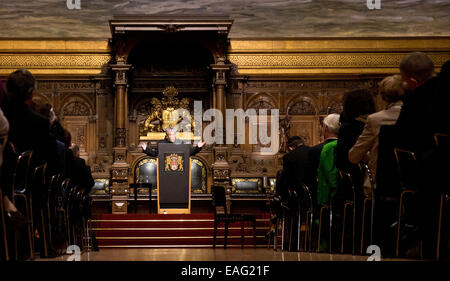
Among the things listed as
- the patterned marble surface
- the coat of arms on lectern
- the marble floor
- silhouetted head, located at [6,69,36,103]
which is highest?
the patterned marble surface

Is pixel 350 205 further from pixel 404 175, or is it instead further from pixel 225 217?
pixel 225 217

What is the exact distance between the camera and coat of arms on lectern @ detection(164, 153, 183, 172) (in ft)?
36.6

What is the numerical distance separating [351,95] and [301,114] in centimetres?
1025

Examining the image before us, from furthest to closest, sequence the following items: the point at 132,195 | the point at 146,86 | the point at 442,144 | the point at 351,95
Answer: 1. the point at 146,86
2. the point at 132,195
3. the point at 351,95
4. the point at 442,144

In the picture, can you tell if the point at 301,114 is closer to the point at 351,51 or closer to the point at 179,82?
the point at 351,51

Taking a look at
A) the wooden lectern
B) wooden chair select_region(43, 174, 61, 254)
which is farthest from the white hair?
the wooden lectern

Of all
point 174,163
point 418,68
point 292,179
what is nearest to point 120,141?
point 174,163

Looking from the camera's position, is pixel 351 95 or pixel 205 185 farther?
pixel 205 185

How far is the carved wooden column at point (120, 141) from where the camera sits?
1388cm

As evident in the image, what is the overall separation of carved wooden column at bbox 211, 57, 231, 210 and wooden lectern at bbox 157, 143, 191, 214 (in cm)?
288

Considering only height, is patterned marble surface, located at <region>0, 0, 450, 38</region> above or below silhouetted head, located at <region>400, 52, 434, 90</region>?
above

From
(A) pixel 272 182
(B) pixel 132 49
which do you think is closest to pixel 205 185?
(A) pixel 272 182

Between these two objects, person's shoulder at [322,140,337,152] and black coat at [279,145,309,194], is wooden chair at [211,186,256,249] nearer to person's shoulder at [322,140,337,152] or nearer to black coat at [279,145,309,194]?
black coat at [279,145,309,194]

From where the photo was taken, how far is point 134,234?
35.0ft
